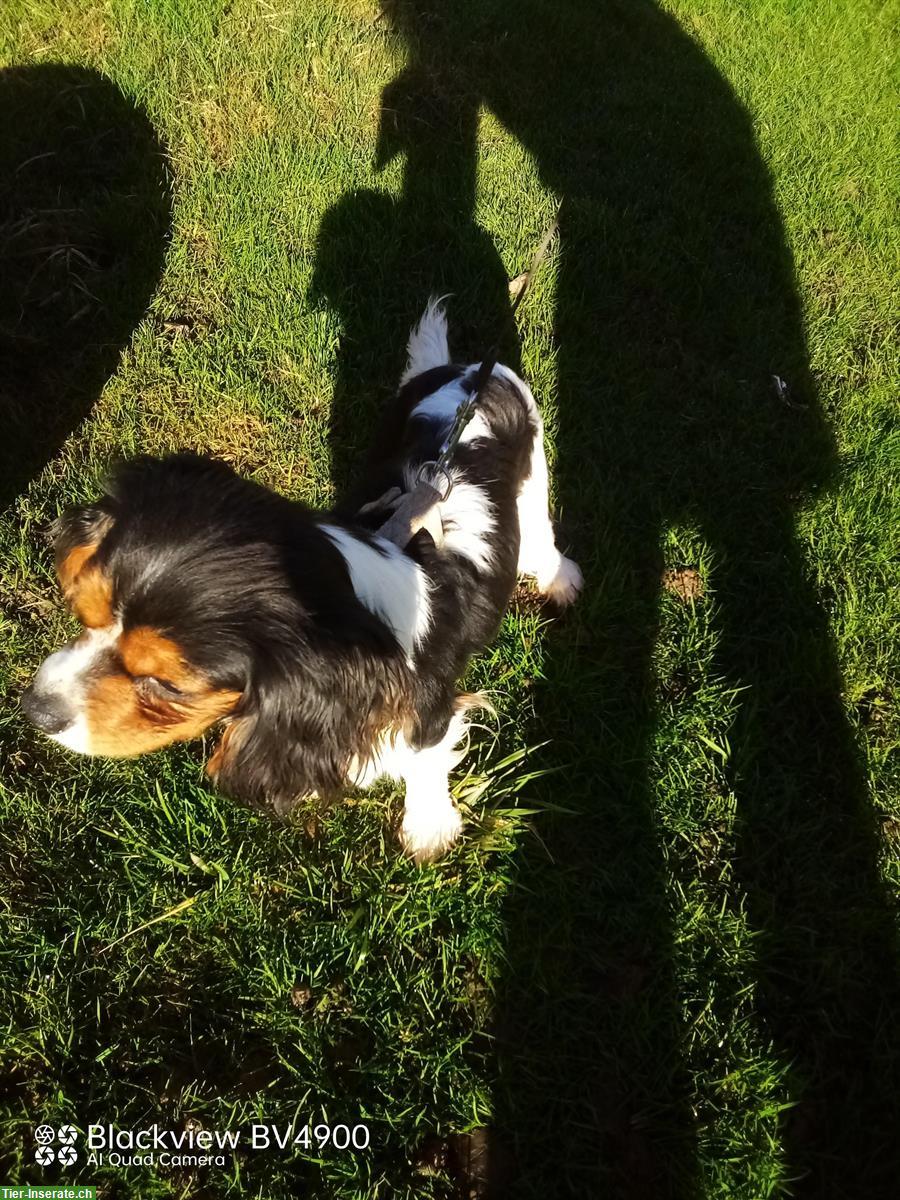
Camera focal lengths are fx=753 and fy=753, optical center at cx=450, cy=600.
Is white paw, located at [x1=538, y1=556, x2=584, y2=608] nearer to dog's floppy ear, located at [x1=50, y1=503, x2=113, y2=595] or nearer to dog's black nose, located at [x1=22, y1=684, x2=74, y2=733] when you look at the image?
dog's floppy ear, located at [x1=50, y1=503, x2=113, y2=595]

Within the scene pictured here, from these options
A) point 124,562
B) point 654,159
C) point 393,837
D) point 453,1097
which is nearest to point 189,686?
point 124,562

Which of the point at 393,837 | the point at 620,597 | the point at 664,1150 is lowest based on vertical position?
the point at 664,1150

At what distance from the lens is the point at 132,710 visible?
67.6 inches

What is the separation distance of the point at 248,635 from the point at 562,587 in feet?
5.82

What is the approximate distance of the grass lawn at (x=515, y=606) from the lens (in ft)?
7.22

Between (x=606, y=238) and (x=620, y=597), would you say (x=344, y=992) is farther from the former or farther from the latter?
(x=606, y=238)

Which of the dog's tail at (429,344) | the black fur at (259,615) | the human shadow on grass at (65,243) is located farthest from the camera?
the human shadow on grass at (65,243)

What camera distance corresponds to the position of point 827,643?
304cm

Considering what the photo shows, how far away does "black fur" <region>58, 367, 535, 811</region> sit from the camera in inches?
62.6

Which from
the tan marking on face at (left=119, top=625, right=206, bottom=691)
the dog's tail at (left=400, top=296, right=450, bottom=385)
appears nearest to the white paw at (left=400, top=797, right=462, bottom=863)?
the tan marking on face at (left=119, top=625, right=206, bottom=691)

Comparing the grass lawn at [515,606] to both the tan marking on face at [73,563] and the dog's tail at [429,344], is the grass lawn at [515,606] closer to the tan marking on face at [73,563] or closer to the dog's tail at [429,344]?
the dog's tail at [429,344]

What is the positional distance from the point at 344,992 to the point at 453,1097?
0.43 m

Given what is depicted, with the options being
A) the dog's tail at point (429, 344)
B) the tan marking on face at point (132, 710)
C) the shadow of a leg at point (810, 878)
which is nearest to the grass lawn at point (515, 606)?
the shadow of a leg at point (810, 878)

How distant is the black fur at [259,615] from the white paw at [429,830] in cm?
56
